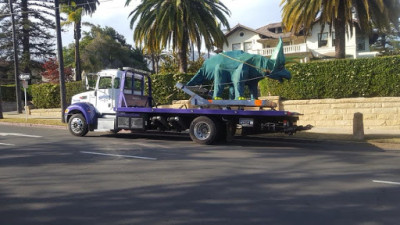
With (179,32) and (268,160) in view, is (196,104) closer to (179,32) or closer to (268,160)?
(268,160)

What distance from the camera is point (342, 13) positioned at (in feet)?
65.8

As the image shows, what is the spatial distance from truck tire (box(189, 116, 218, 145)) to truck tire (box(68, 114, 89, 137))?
4.40 meters

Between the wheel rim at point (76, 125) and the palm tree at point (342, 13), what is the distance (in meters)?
12.4

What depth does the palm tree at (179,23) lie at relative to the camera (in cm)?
2286

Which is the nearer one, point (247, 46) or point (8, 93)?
point (8, 93)

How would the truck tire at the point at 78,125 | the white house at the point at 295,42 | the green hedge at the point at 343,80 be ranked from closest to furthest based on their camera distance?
1. the truck tire at the point at 78,125
2. the green hedge at the point at 343,80
3. the white house at the point at 295,42

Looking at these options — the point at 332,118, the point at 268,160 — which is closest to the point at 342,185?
the point at 268,160

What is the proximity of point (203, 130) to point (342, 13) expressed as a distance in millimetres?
11505

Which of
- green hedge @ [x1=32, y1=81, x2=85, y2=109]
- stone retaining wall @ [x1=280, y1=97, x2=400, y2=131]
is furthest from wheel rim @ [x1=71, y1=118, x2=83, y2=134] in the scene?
green hedge @ [x1=32, y1=81, x2=85, y2=109]

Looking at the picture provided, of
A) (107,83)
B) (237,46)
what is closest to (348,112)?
(107,83)

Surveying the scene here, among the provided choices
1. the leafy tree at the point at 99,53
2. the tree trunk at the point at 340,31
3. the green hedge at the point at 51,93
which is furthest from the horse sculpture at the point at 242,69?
the leafy tree at the point at 99,53

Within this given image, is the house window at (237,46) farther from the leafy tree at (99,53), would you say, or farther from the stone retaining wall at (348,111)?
the stone retaining wall at (348,111)

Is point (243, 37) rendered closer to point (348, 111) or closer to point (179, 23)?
point (179, 23)

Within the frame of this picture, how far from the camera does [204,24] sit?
23.8 m
